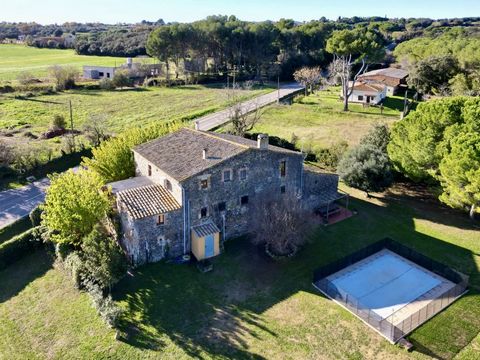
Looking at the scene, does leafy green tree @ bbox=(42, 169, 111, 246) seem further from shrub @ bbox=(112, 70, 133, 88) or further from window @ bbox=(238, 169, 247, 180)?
shrub @ bbox=(112, 70, 133, 88)

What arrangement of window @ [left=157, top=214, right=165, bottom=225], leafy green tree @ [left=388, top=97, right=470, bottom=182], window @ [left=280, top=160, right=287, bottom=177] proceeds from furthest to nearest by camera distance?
leafy green tree @ [left=388, top=97, right=470, bottom=182] < window @ [left=280, top=160, right=287, bottom=177] < window @ [left=157, top=214, right=165, bottom=225]

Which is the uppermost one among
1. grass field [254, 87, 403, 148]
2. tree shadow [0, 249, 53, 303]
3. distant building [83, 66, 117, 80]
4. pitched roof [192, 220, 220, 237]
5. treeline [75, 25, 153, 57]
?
treeline [75, 25, 153, 57]

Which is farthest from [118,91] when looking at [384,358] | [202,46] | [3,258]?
[384,358]

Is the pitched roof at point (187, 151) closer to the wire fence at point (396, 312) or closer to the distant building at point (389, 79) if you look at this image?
the wire fence at point (396, 312)

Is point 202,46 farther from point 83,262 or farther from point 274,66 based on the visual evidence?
point 83,262

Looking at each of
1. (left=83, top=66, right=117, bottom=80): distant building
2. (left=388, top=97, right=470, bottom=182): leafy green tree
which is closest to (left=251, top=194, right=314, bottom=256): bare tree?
(left=388, top=97, right=470, bottom=182): leafy green tree
